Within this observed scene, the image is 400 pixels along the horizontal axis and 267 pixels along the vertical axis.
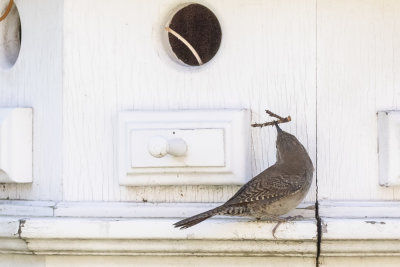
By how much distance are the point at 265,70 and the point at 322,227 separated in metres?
0.43

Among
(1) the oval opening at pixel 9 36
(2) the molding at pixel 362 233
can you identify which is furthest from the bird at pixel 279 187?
(1) the oval opening at pixel 9 36

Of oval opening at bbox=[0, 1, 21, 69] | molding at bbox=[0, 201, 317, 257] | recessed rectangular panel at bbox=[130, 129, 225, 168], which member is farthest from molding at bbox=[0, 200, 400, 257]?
oval opening at bbox=[0, 1, 21, 69]

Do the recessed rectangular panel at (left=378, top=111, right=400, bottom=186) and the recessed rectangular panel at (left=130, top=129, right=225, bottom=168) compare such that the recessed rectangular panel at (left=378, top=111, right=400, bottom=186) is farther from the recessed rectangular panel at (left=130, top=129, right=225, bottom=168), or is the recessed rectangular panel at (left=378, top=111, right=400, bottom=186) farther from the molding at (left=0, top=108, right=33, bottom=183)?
the molding at (left=0, top=108, right=33, bottom=183)

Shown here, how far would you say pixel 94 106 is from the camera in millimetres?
3100

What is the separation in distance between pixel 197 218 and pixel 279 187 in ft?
0.82

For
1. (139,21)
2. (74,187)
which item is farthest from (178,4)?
(74,187)

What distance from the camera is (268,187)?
119 inches

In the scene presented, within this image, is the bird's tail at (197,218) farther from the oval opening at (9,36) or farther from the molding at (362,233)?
the oval opening at (9,36)

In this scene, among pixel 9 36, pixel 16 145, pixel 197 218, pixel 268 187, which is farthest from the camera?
pixel 9 36

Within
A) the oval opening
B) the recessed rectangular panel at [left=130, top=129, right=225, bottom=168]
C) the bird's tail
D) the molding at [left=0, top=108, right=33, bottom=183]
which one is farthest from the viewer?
the oval opening

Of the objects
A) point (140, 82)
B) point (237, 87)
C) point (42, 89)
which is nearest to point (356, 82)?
point (237, 87)

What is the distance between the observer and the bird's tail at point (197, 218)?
291cm

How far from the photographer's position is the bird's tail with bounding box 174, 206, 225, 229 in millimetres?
2910

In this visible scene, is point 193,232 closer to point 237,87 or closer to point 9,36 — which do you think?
point 237,87
